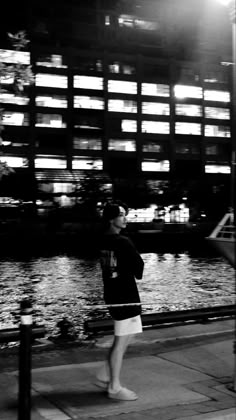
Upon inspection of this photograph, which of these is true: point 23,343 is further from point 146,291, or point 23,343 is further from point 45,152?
point 45,152

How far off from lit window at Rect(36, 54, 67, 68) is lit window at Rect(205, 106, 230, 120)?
24.0 meters

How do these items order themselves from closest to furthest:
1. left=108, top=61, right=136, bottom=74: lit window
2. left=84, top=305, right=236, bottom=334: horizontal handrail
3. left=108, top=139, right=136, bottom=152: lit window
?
left=84, top=305, right=236, bottom=334: horizontal handrail
left=108, top=139, right=136, bottom=152: lit window
left=108, top=61, right=136, bottom=74: lit window

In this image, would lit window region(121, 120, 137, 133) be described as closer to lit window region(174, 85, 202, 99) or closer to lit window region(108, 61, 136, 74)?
lit window region(108, 61, 136, 74)

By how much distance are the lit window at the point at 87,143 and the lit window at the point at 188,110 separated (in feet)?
49.0

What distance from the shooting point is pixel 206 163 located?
85500mm

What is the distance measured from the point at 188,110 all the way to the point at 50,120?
2262 cm

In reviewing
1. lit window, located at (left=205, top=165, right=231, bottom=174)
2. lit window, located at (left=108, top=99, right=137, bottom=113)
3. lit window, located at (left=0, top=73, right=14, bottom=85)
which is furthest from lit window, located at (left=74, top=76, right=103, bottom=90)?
lit window, located at (left=0, top=73, right=14, bottom=85)

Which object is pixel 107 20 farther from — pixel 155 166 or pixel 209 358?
pixel 209 358

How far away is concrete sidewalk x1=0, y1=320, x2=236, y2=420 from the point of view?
4477mm

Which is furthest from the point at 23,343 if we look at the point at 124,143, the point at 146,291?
the point at 124,143

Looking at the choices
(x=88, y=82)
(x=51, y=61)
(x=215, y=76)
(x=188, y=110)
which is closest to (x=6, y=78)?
(x=88, y=82)

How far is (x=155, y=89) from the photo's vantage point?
84.6 meters

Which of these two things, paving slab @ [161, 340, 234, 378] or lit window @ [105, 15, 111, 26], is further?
lit window @ [105, 15, 111, 26]

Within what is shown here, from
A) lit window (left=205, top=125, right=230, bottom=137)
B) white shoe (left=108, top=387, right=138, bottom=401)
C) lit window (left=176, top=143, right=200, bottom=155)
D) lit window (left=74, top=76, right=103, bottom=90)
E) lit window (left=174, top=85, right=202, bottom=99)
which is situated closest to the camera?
white shoe (left=108, top=387, right=138, bottom=401)
